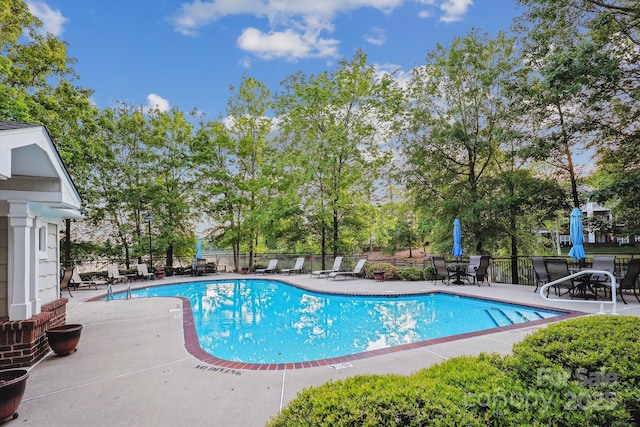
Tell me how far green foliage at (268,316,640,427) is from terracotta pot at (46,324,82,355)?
4.18m

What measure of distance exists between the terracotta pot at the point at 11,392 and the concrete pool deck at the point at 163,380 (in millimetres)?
118

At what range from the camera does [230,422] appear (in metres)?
2.75

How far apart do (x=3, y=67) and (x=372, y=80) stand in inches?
593

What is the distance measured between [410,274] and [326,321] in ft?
20.6

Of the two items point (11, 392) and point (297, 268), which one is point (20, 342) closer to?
point (11, 392)

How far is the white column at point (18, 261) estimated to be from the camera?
424cm

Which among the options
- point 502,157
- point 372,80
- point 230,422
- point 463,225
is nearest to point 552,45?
point 502,157

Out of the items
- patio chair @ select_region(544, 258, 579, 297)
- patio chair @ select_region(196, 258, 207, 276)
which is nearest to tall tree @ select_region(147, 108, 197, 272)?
patio chair @ select_region(196, 258, 207, 276)

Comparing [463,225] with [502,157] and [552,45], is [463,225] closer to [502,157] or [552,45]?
[502,157]

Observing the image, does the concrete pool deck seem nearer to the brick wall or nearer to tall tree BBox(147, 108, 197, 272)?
the brick wall

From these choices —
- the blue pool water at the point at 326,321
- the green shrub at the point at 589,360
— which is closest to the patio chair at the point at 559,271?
the blue pool water at the point at 326,321

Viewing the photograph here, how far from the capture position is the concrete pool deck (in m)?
2.91

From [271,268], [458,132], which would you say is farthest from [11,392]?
[458,132]

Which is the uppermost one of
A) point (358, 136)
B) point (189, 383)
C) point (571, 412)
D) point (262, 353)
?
point (358, 136)
